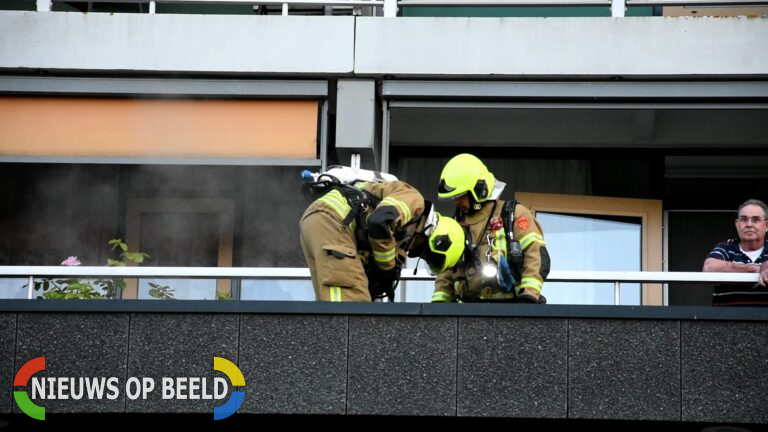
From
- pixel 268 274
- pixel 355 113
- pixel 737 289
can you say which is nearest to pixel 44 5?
pixel 355 113

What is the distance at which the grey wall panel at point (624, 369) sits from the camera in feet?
30.3

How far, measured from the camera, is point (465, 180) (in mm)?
9875

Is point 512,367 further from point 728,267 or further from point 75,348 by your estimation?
point 75,348

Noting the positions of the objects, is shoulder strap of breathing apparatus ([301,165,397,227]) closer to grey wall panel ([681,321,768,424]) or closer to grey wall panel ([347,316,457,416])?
grey wall panel ([347,316,457,416])

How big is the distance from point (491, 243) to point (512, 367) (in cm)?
99

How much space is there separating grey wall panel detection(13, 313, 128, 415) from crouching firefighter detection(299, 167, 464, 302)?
4.43 feet

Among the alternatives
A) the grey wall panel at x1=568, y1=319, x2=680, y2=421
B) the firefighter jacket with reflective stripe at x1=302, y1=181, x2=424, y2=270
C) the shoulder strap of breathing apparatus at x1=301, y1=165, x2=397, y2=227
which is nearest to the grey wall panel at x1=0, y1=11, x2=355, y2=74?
the shoulder strap of breathing apparatus at x1=301, y1=165, x2=397, y2=227

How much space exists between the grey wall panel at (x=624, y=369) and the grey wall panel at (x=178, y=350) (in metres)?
2.20

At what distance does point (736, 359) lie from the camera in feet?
30.4

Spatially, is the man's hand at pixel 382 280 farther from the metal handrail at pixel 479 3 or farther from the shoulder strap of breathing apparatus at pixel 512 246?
the metal handrail at pixel 479 3

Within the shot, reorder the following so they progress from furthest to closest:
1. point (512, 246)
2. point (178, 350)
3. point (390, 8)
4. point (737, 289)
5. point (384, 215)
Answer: point (390, 8), point (737, 289), point (512, 246), point (178, 350), point (384, 215)

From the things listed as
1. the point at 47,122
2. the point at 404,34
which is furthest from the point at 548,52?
the point at 47,122

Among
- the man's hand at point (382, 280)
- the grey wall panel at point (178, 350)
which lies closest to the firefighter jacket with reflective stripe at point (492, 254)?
the man's hand at point (382, 280)

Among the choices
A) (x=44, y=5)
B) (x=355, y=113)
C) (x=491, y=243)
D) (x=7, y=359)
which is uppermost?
(x=44, y=5)
